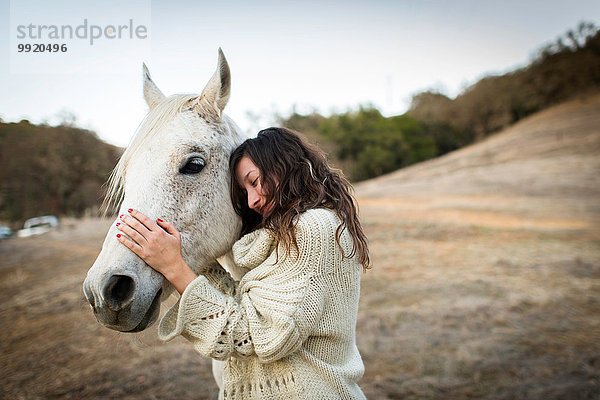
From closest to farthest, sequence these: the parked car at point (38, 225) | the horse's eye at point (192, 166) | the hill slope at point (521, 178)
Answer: the horse's eye at point (192, 166) → the parked car at point (38, 225) → the hill slope at point (521, 178)

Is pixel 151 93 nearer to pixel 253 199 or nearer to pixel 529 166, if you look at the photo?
A: pixel 253 199

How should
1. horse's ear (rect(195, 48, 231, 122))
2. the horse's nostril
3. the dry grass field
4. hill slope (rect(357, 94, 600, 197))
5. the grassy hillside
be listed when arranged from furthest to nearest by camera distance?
the grassy hillside < hill slope (rect(357, 94, 600, 197)) < the dry grass field < horse's ear (rect(195, 48, 231, 122)) < the horse's nostril

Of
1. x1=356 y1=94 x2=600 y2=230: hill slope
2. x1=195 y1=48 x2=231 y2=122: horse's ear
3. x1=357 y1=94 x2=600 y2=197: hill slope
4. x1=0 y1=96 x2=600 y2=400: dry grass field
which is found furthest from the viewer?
x1=357 y1=94 x2=600 y2=197: hill slope

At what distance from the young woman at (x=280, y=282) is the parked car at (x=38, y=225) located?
6644 millimetres

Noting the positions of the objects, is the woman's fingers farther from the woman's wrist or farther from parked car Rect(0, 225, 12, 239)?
parked car Rect(0, 225, 12, 239)

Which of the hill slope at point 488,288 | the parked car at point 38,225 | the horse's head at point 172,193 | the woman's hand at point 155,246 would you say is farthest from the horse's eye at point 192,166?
the parked car at point 38,225

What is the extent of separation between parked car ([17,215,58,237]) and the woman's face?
6618mm

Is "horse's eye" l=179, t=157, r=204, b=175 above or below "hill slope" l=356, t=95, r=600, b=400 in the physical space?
above

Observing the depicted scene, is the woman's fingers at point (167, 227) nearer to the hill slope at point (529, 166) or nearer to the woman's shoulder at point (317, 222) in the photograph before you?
the woman's shoulder at point (317, 222)

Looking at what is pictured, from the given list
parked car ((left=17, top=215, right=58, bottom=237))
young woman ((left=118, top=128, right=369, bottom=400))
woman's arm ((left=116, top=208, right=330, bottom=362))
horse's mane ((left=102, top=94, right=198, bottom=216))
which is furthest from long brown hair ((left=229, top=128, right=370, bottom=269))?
parked car ((left=17, top=215, right=58, bottom=237))

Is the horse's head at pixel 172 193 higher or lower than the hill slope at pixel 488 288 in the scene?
higher

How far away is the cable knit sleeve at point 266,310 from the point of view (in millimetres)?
1232

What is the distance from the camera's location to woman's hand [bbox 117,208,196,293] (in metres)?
1.27

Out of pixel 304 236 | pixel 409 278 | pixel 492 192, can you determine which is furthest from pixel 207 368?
pixel 492 192
